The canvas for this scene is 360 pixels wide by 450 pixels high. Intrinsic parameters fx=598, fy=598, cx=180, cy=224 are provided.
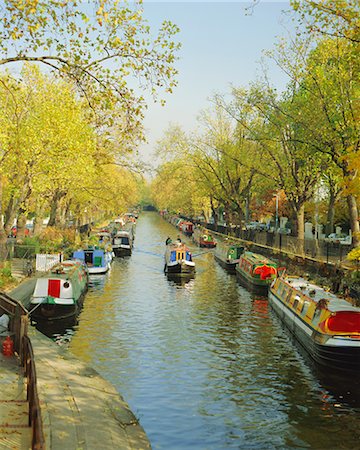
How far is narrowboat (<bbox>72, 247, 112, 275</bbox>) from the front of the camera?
5000 centimetres

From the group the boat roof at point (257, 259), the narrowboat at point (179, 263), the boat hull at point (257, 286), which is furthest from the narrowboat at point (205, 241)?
the boat hull at point (257, 286)

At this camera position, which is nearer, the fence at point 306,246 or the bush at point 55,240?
the fence at point 306,246

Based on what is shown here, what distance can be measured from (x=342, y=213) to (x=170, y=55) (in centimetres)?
6552

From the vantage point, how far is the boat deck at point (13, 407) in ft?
41.0

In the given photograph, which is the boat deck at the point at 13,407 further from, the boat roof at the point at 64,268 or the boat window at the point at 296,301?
the boat window at the point at 296,301

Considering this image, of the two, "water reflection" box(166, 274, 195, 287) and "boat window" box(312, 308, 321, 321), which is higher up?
"boat window" box(312, 308, 321, 321)

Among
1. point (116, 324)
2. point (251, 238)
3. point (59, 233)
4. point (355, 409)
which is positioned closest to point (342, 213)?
point (251, 238)

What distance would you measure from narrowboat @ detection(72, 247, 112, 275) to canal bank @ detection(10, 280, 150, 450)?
28686mm

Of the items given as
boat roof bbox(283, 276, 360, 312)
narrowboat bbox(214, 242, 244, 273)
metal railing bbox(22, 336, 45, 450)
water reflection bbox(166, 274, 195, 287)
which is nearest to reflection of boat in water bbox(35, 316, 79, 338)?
metal railing bbox(22, 336, 45, 450)

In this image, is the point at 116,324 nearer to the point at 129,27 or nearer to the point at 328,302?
the point at 328,302

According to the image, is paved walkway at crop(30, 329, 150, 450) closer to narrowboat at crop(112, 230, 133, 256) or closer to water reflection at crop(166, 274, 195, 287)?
water reflection at crop(166, 274, 195, 287)

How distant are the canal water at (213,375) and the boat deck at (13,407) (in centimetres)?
380

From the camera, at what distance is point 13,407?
14711 mm

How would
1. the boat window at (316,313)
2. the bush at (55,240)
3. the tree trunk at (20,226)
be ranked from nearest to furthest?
the boat window at (316,313) → the bush at (55,240) → the tree trunk at (20,226)
